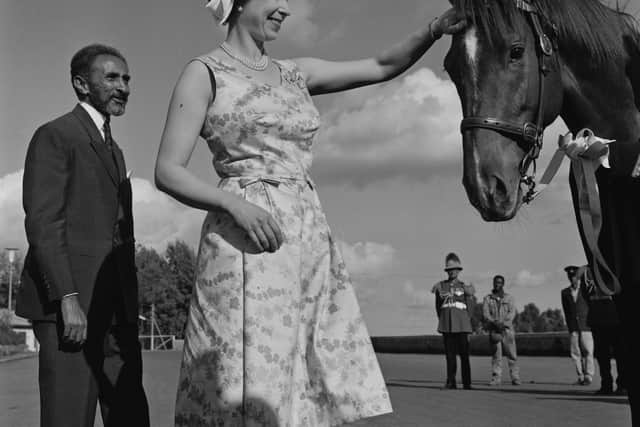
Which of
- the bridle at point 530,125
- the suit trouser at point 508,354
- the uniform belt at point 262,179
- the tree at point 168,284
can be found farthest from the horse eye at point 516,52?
the tree at point 168,284

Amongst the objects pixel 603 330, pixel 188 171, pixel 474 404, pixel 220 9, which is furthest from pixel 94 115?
pixel 603 330

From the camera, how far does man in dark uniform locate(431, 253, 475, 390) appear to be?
48.7 feet

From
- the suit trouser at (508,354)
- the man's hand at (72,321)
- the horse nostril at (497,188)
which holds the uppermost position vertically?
the horse nostril at (497,188)

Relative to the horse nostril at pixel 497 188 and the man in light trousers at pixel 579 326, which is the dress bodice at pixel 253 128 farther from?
the man in light trousers at pixel 579 326

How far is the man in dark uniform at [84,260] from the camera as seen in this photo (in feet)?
15.0

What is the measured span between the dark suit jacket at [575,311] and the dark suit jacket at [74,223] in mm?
11046

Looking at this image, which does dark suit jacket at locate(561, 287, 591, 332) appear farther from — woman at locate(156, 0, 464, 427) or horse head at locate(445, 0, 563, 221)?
woman at locate(156, 0, 464, 427)

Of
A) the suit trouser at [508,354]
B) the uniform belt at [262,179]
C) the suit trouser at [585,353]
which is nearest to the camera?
the uniform belt at [262,179]

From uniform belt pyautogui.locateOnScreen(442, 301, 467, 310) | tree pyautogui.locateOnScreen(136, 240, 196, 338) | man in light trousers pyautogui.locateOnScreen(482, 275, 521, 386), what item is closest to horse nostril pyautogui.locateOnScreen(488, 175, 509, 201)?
uniform belt pyautogui.locateOnScreen(442, 301, 467, 310)

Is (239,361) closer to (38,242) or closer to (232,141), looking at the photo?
(232,141)

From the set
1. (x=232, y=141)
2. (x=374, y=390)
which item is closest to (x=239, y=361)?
(x=374, y=390)

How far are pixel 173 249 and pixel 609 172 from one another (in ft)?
360

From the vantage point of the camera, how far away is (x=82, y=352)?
4652mm

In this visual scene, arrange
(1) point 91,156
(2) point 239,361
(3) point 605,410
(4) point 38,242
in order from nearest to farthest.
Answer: (2) point 239,361, (4) point 38,242, (1) point 91,156, (3) point 605,410
